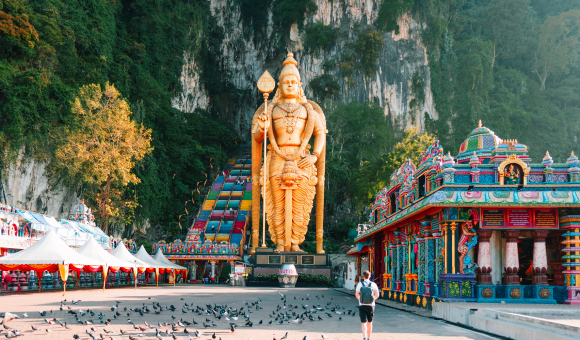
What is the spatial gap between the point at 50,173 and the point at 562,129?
55.5 metres

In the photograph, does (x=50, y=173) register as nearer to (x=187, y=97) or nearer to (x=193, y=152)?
(x=193, y=152)

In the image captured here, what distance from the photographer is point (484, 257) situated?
13.5 metres

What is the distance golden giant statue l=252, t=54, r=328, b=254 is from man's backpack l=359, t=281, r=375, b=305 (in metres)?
19.7

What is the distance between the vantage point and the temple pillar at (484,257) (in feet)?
44.2

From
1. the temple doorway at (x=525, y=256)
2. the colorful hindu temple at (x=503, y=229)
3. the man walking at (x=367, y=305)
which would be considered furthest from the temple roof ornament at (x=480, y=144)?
the man walking at (x=367, y=305)

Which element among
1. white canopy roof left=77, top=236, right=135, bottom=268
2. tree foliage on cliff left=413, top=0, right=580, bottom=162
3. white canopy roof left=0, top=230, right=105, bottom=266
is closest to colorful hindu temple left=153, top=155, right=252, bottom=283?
white canopy roof left=77, top=236, right=135, bottom=268

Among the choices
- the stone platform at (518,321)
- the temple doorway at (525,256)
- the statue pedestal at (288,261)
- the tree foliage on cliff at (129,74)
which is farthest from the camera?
the tree foliage on cliff at (129,74)

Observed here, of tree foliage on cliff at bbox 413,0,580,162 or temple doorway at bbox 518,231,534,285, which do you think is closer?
temple doorway at bbox 518,231,534,285

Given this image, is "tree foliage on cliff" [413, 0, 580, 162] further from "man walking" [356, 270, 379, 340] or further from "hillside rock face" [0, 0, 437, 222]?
"man walking" [356, 270, 379, 340]

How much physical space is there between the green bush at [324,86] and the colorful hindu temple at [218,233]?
11.1 m

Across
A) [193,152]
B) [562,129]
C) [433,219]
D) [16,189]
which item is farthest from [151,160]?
[562,129]

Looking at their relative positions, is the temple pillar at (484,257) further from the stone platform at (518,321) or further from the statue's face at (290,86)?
the statue's face at (290,86)

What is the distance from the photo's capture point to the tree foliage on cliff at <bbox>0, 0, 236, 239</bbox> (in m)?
30.9

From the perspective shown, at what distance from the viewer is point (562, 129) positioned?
63719mm
